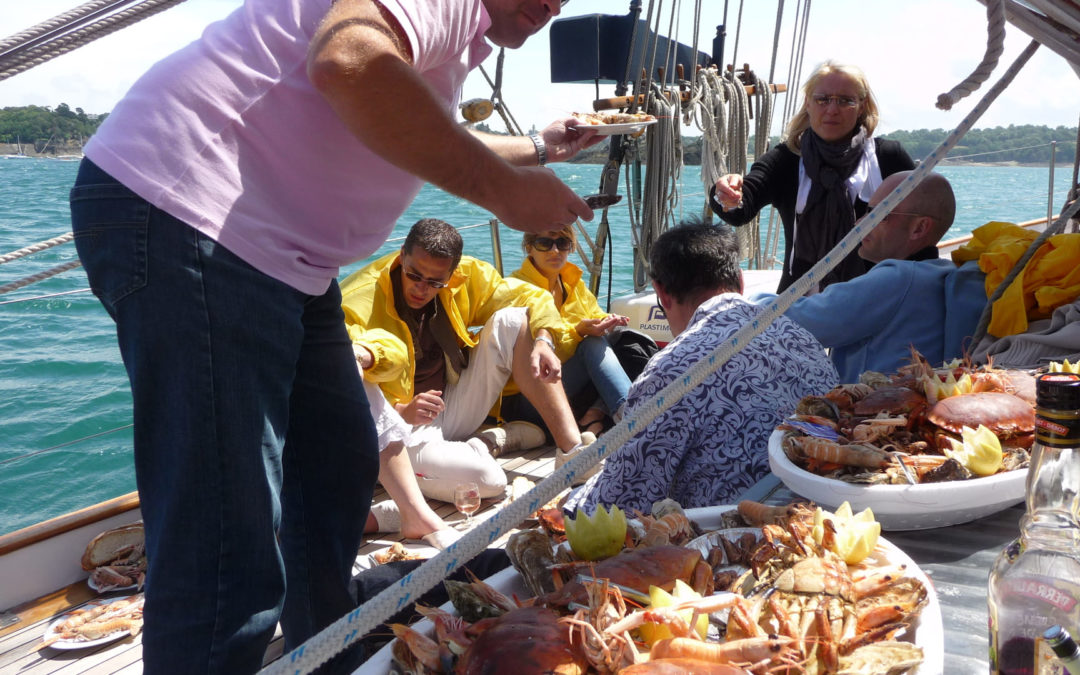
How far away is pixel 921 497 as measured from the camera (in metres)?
1.02

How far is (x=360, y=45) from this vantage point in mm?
890

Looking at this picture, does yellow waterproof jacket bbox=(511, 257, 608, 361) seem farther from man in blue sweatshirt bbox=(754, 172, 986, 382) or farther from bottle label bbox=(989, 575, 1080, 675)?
bottle label bbox=(989, 575, 1080, 675)

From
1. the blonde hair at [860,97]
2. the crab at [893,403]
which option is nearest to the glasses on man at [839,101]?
the blonde hair at [860,97]

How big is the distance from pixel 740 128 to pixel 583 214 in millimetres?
4128

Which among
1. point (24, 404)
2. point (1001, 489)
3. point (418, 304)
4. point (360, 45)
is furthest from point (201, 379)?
point (24, 404)

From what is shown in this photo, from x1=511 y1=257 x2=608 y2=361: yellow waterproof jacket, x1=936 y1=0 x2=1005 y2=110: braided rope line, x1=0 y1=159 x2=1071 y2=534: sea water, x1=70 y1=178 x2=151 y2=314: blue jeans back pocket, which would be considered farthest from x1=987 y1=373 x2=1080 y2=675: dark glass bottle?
x1=0 y1=159 x2=1071 y2=534: sea water

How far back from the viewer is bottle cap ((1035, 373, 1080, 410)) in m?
0.59

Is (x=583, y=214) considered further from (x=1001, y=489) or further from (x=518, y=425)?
(x=518, y=425)

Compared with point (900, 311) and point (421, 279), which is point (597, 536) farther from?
point (421, 279)

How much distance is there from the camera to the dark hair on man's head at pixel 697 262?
1979 mm

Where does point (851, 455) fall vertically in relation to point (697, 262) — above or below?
below

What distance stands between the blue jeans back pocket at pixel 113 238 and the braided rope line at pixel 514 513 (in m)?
0.55

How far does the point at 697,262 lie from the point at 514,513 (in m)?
1.37

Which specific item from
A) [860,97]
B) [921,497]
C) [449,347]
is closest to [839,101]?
[860,97]
